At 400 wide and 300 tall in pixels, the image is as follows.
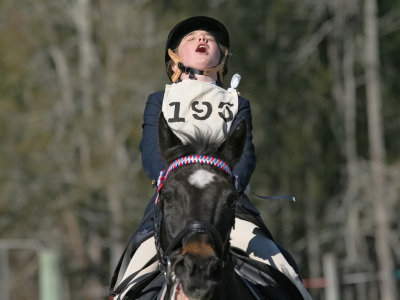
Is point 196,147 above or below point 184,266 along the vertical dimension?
above

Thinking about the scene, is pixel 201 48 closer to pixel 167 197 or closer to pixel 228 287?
pixel 167 197

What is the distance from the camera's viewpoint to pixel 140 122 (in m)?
36.5

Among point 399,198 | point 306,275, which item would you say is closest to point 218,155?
point 399,198

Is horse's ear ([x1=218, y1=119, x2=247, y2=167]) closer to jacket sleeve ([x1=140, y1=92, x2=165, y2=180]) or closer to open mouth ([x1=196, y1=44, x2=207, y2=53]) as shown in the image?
jacket sleeve ([x1=140, y1=92, x2=165, y2=180])

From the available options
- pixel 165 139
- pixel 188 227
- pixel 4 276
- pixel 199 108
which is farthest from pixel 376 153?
pixel 188 227

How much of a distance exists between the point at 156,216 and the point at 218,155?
0.47m

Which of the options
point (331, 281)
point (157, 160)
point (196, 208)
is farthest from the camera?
point (331, 281)

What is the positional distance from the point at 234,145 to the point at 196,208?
1.68 ft

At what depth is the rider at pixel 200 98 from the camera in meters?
→ 6.32

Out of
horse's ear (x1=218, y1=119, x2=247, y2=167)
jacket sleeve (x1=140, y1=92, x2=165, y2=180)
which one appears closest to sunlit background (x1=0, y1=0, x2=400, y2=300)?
jacket sleeve (x1=140, y1=92, x2=165, y2=180)

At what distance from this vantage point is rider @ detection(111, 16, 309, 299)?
632 centimetres

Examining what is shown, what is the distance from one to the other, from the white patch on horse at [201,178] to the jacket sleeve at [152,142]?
16.6 inches

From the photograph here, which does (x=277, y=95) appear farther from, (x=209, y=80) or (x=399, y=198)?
(x=209, y=80)

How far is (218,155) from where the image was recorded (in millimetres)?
5828
